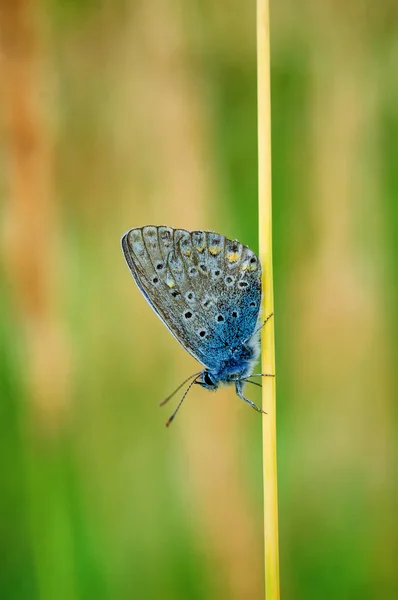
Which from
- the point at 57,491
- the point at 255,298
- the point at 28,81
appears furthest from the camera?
the point at 28,81

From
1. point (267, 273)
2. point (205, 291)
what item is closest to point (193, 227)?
point (205, 291)

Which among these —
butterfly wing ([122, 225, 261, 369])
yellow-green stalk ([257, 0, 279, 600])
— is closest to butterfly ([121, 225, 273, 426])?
butterfly wing ([122, 225, 261, 369])

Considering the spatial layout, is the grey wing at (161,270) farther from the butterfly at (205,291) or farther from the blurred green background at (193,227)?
the blurred green background at (193,227)

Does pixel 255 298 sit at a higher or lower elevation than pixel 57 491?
higher

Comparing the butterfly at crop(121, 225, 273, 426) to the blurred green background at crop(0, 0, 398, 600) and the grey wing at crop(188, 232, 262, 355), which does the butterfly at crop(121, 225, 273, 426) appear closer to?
the grey wing at crop(188, 232, 262, 355)

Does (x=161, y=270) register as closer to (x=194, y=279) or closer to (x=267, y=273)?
(x=194, y=279)

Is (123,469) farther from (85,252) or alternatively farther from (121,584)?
(85,252)

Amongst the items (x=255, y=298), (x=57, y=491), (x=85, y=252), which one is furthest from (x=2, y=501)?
(x=255, y=298)
